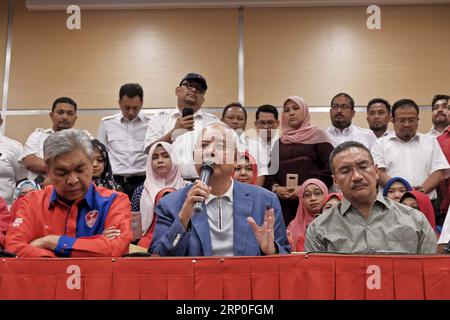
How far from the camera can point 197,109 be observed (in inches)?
170

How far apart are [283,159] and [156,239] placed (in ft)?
5.90

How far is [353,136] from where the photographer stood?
179 inches

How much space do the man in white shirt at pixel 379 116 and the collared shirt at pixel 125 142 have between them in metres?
1.75

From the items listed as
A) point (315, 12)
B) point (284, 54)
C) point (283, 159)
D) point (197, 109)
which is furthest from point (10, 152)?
point (315, 12)

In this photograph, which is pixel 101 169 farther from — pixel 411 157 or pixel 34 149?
pixel 411 157

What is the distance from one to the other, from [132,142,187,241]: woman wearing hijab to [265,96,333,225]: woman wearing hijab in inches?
25.0

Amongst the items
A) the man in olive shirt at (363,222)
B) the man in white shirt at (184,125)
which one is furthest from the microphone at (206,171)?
the man in white shirt at (184,125)

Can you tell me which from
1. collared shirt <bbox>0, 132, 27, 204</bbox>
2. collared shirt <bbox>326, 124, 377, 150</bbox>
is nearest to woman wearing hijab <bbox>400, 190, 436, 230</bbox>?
collared shirt <bbox>326, 124, 377, 150</bbox>

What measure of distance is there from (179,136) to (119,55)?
8.76 ft

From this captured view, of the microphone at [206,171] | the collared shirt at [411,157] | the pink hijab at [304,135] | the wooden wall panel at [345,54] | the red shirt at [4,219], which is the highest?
the wooden wall panel at [345,54]

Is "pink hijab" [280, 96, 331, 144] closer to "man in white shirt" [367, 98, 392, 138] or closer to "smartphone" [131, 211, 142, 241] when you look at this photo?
"man in white shirt" [367, 98, 392, 138]

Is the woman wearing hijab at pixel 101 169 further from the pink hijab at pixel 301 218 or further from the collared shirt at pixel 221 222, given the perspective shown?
the collared shirt at pixel 221 222

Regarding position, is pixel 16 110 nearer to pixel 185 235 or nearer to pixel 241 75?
pixel 241 75

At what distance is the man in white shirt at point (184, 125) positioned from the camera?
3.77 metres
